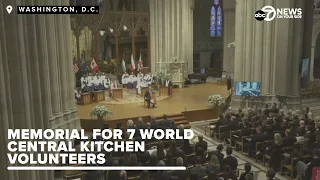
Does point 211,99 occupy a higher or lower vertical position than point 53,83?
lower

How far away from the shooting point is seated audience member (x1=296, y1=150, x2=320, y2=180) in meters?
9.59

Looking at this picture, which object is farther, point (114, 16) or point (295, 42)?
point (114, 16)

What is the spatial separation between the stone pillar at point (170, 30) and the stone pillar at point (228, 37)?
148 inches

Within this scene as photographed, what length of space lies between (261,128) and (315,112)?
7898 millimetres

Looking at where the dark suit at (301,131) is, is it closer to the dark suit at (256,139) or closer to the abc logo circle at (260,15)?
the dark suit at (256,139)

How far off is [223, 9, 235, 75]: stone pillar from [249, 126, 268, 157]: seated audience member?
18.1m

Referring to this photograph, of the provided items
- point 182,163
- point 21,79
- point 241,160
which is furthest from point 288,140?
point 21,79

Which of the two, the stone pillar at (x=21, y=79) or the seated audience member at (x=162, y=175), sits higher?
the stone pillar at (x=21, y=79)

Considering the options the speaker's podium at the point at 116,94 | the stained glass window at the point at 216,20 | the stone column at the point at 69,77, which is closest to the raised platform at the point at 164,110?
the speaker's podium at the point at 116,94

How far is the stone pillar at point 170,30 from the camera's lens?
27.0 meters

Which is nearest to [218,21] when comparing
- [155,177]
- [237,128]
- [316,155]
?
[237,128]

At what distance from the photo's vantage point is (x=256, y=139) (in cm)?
1230

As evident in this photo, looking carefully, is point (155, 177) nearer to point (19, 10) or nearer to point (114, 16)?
point (19, 10)

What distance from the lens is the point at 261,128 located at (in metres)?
12.7
